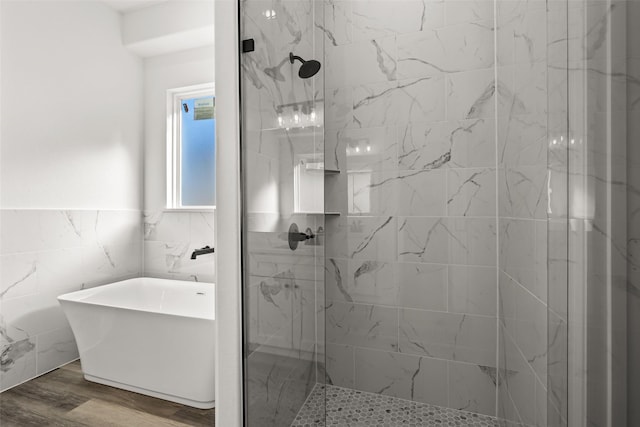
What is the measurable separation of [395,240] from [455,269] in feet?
1.05

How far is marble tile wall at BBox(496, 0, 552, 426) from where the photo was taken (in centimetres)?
98

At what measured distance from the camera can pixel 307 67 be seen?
147 cm

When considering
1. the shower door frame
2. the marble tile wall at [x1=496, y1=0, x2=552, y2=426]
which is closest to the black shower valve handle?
the shower door frame

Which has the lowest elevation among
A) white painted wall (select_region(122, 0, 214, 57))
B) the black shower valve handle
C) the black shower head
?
the black shower valve handle

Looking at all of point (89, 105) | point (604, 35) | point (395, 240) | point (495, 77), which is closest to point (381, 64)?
point (495, 77)

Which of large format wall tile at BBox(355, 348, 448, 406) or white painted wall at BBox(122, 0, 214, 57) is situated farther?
white painted wall at BBox(122, 0, 214, 57)

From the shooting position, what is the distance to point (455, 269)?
169cm

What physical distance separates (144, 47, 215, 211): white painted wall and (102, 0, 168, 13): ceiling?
1.26 feet

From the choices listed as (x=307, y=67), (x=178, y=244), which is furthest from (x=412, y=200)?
(x=178, y=244)

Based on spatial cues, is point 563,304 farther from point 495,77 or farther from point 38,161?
point 38,161

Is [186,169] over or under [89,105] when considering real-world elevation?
under

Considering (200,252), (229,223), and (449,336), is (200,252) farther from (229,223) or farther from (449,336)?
(449,336)

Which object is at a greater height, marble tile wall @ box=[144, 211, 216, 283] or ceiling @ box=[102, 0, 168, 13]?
ceiling @ box=[102, 0, 168, 13]

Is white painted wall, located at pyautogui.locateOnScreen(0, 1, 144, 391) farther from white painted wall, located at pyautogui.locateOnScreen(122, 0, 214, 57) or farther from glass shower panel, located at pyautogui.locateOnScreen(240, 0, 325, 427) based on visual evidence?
glass shower panel, located at pyautogui.locateOnScreen(240, 0, 325, 427)
